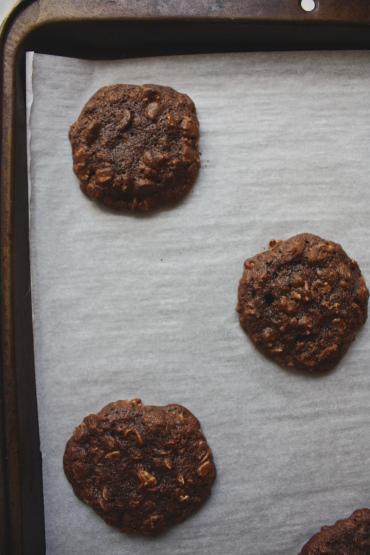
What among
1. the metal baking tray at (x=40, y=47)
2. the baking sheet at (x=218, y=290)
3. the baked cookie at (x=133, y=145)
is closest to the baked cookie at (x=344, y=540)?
the baking sheet at (x=218, y=290)

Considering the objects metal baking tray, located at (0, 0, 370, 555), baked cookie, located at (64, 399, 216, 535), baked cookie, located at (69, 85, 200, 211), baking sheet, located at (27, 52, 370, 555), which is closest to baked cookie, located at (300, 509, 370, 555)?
baking sheet, located at (27, 52, 370, 555)

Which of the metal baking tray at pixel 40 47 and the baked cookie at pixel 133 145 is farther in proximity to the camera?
the baked cookie at pixel 133 145

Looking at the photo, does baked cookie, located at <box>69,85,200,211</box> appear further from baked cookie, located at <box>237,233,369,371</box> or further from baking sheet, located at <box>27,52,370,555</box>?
baked cookie, located at <box>237,233,369,371</box>

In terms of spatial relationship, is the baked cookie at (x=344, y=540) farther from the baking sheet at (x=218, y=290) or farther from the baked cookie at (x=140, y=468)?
the baked cookie at (x=140, y=468)

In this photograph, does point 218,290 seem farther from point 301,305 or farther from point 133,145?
point 133,145

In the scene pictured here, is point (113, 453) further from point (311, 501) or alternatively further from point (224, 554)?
point (311, 501)
